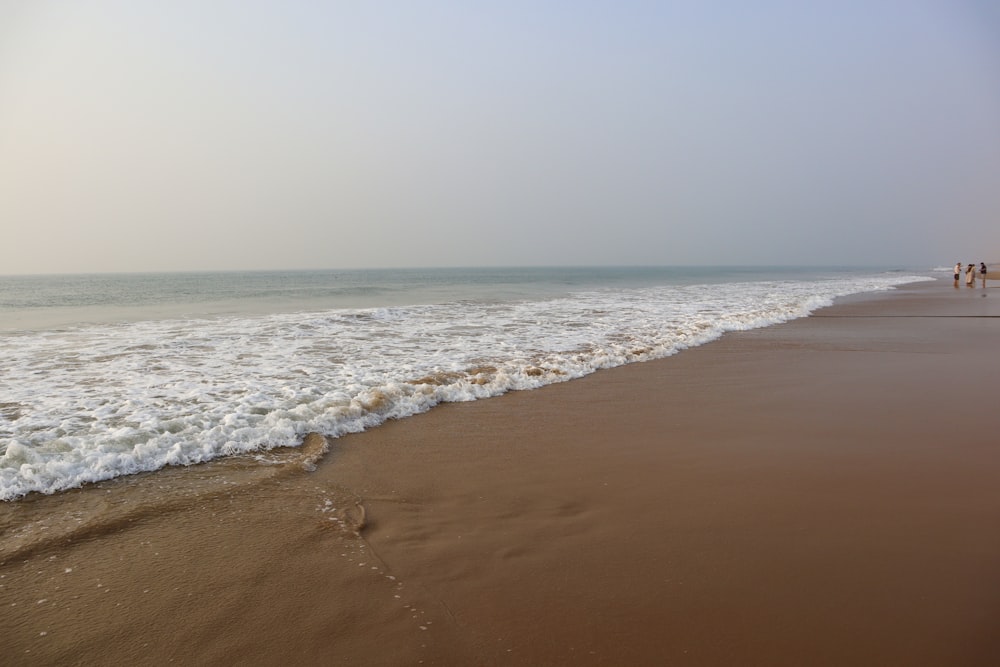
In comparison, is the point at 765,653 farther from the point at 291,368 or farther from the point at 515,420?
the point at 291,368

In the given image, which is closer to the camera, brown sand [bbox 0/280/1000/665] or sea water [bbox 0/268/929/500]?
brown sand [bbox 0/280/1000/665]

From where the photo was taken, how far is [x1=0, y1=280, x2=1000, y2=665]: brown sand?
252 cm

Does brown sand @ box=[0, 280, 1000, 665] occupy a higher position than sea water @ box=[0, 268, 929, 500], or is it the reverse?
sea water @ box=[0, 268, 929, 500]

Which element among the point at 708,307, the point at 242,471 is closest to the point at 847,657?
the point at 242,471

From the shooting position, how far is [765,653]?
7.88 feet

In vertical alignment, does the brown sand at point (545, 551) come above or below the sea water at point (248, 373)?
below

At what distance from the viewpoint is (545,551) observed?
3.32 meters

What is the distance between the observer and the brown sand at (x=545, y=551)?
8.26ft

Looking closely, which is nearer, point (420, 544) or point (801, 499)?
point (420, 544)

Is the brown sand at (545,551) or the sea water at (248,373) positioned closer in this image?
the brown sand at (545,551)

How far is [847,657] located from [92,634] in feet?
11.1

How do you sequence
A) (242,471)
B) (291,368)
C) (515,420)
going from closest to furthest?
(242,471)
(515,420)
(291,368)

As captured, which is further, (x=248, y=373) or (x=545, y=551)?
(x=248, y=373)

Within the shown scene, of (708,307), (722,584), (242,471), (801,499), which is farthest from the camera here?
(708,307)
